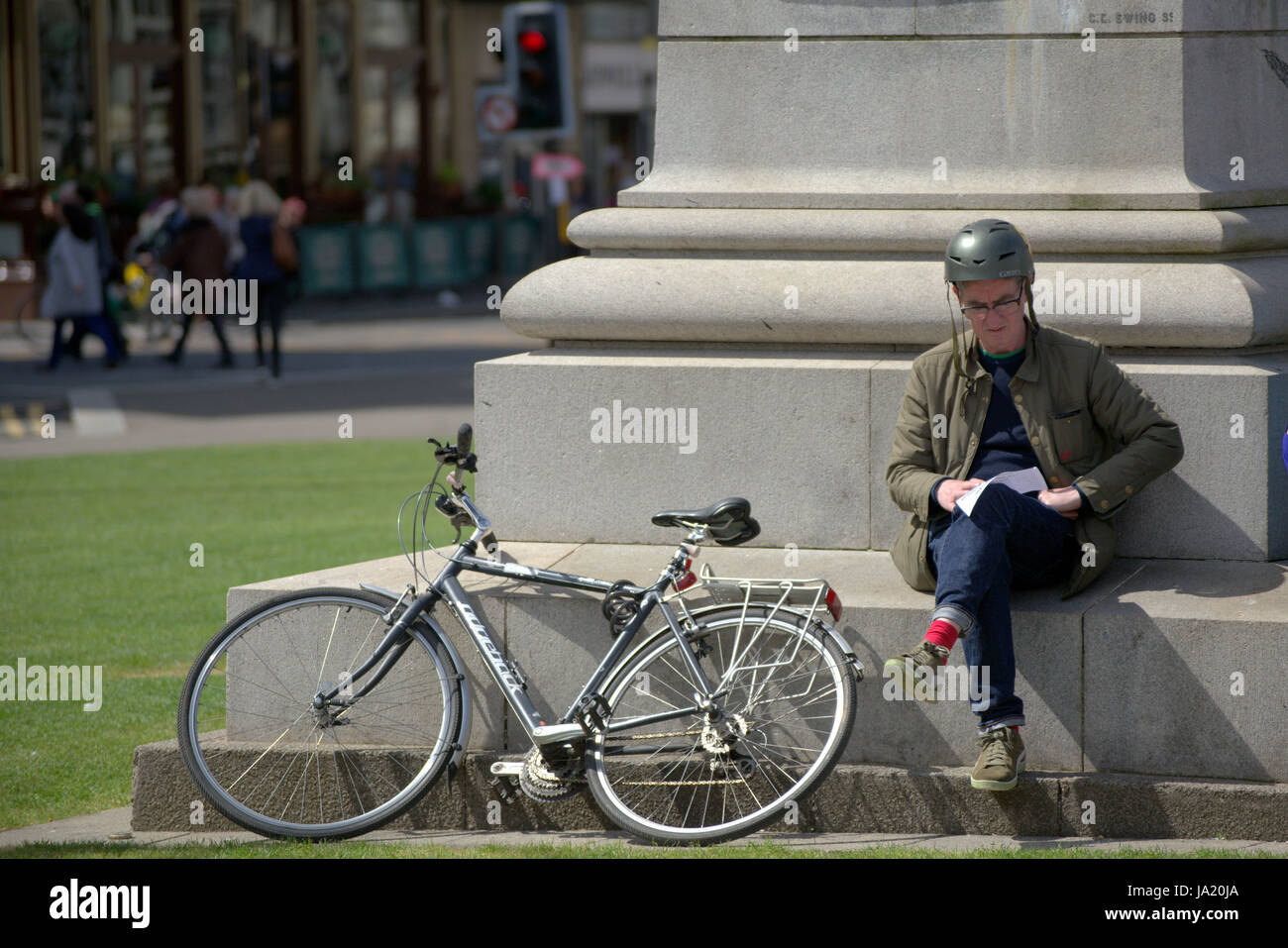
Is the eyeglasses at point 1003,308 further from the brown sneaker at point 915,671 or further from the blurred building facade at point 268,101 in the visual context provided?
the blurred building facade at point 268,101

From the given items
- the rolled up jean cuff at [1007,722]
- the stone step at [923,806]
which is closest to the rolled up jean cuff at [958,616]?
the rolled up jean cuff at [1007,722]

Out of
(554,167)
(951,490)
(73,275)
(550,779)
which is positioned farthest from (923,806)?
(554,167)

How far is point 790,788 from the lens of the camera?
512cm

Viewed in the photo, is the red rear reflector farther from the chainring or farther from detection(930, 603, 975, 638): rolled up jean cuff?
the chainring

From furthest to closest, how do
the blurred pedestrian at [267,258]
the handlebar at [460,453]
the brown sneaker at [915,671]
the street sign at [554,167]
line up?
the street sign at [554,167]
the blurred pedestrian at [267,258]
the handlebar at [460,453]
the brown sneaker at [915,671]

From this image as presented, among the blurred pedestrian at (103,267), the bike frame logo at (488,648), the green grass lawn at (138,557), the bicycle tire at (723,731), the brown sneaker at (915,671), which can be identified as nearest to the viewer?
the brown sneaker at (915,671)

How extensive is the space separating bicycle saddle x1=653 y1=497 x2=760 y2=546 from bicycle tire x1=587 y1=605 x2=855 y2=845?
20 centimetres

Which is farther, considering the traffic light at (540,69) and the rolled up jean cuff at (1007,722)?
the traffic light at (540,69)

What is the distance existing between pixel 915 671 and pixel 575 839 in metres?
1.04

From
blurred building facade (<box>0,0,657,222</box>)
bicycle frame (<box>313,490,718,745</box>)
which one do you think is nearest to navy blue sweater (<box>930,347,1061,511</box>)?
bicycle frame (<box>313,490,718,745</box>)

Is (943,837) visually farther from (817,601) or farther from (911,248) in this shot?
(911,248)
